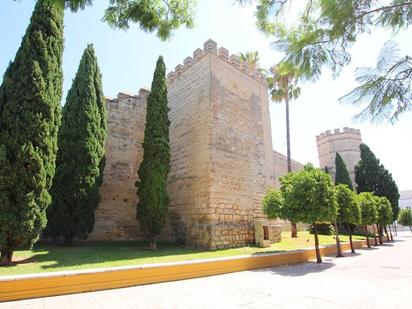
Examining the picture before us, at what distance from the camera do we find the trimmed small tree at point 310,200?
9164mm

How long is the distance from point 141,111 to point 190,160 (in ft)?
14.4

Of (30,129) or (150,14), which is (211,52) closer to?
(30,129)

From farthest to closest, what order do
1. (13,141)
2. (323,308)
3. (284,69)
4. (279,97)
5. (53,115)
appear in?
(279,97), (53,115), (13,141), (323,308), (284,69)

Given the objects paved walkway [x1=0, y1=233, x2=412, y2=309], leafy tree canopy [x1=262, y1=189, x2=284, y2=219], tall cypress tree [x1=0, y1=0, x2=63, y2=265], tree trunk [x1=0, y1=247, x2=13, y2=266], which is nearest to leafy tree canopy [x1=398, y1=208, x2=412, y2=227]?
leafy tree canopy [x1=262, y1=189, x2=284, y2=219]

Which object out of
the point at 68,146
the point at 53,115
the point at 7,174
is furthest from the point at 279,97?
the point at 7,174

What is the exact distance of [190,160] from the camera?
11898mm

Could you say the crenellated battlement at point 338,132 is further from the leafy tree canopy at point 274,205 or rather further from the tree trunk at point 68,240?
the tree trunk at point 68,240

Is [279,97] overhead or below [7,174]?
overhead

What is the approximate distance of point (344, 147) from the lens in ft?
102

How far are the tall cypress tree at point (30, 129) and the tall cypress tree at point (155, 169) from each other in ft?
11.4

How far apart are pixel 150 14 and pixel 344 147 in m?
31.8

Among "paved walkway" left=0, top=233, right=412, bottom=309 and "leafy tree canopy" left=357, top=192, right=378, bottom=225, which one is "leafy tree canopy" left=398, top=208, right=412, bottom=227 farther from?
"paved walkway" left=0, top=233, right=412, bottom=309

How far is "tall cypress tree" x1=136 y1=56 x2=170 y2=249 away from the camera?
389 inches

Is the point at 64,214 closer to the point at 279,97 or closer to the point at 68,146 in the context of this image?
the point at 68,146
